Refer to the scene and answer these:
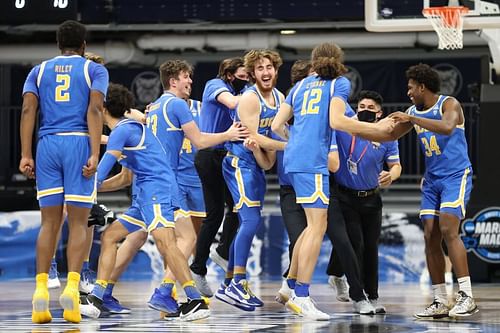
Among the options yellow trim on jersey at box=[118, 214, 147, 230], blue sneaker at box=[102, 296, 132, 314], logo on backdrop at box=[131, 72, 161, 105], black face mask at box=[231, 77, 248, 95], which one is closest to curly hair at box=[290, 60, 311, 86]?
black face mask at box=[231, 77, 248, 95]

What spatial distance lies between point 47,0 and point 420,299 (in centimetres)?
578

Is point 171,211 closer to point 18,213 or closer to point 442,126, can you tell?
point 442,126

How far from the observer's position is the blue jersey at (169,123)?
956 cm

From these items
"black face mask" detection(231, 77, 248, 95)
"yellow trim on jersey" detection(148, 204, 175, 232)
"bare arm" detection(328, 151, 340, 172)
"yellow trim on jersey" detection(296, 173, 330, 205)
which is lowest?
"yellow trim on jersey" detection(148, 204, 175, 232)

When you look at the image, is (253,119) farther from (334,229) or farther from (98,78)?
(98,78)

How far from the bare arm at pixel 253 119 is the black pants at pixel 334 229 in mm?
730

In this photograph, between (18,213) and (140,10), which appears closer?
(18,213)

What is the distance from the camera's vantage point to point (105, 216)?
11125 millimetres

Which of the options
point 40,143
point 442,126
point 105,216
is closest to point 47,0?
point 105,216

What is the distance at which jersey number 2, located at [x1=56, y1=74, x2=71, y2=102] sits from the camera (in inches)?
355

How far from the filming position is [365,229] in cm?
1028

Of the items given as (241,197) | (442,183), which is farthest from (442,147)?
(241,197)

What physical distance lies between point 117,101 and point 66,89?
0.79 meters

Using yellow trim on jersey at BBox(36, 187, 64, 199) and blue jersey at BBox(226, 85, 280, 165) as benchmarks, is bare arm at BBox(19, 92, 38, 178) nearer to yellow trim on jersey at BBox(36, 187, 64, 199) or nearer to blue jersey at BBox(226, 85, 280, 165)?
yellow trim on jersey at BBox(36, 187, 64, 199)
